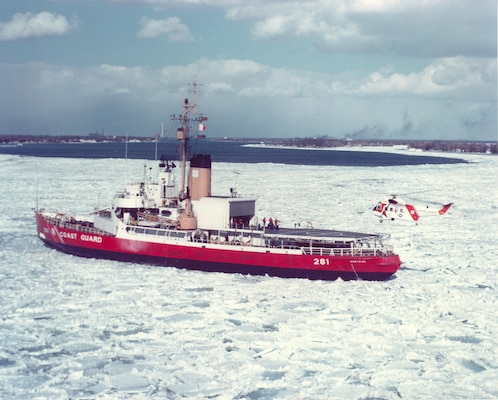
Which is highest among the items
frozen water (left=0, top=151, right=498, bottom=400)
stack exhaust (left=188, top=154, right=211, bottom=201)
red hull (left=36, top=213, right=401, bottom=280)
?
stack exhaust (left=188, top=154, right=211, bottom=201)

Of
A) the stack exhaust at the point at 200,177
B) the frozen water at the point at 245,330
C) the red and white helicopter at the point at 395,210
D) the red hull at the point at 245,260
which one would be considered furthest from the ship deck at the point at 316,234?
the red and white helicopter at the point at 395,210

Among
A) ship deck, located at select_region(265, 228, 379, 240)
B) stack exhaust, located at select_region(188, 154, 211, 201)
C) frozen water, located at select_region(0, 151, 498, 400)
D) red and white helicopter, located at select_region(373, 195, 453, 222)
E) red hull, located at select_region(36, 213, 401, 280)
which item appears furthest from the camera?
red and white helicopter, located at select_region(373, 195, 453, 222)

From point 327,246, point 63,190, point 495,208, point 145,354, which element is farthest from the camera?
point 63,190

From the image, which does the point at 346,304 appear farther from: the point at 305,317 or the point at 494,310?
the point at 494,310

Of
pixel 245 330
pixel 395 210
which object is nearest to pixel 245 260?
pixel 245 330

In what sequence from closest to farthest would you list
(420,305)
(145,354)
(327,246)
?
(145,354) → (420,305) → (327,246)

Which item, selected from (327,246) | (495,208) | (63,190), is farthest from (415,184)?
(327,246)

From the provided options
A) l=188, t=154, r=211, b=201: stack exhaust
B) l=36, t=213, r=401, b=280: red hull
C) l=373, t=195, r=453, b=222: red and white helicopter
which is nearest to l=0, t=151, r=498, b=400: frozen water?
l=36, t=213, r=401, b=280: red hull

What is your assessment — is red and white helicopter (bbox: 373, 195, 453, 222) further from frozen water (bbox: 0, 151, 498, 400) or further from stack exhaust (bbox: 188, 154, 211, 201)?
stack exhaust (bbox: 188, 154, 211, 201)
